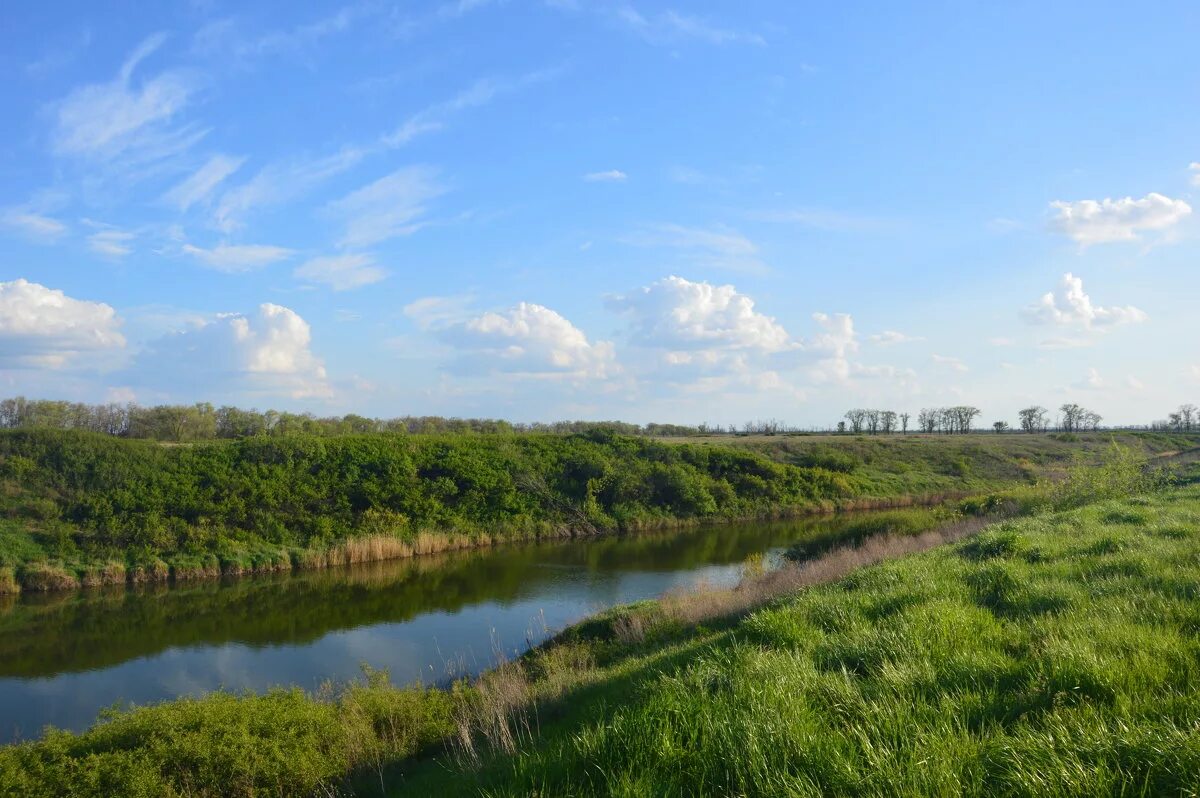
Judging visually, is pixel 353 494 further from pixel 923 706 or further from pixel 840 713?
pixel 923 706

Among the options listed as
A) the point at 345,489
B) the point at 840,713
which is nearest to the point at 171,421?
the point at 345,489

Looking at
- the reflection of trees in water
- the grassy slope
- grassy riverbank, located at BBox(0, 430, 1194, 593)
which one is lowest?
the reflection of trees in water

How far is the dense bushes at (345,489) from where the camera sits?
30141 mm

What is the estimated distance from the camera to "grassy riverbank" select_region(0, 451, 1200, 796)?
3516 mm

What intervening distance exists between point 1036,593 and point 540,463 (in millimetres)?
40548

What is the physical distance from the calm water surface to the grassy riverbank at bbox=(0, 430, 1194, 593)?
7.10ft

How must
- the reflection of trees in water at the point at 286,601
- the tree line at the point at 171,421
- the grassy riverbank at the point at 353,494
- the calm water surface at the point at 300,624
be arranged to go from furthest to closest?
the tree line at the point at 171,421 < the grassy riverbank at the point at 353,494 < the reflection of trees in water at the point at 286,601 < the calm water surface at the point at 300,624

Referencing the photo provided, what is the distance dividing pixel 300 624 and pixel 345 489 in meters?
15.5

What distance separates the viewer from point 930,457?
213 ft

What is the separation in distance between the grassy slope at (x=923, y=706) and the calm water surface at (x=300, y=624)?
11.8 m

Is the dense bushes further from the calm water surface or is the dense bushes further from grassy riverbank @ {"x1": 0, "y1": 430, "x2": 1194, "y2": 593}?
the calm water surface

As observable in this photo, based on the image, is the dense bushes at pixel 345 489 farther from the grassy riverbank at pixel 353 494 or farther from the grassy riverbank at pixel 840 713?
the grassy riverbank at pixel 840 713

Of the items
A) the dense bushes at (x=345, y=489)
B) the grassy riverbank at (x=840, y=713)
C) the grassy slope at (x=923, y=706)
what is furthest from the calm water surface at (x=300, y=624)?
the grassy slope at (x=923, y=706)

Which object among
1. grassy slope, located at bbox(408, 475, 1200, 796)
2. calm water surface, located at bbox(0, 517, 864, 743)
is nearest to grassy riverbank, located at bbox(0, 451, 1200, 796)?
grassy slope, located at bbox(408, 475, 1200, 796)
